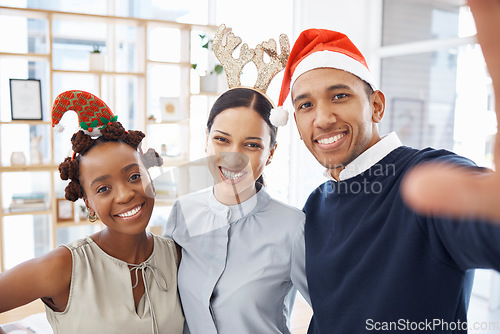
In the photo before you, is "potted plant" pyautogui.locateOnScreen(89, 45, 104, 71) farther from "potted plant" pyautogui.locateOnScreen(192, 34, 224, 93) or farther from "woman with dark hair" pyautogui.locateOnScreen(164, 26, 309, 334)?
"woman with dark hair" pyautogui.locateOnScreen(164, 26, 309, 334)

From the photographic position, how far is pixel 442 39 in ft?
11.2

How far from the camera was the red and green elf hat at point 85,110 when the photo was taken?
1259 millimetres

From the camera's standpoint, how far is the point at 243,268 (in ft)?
4.25

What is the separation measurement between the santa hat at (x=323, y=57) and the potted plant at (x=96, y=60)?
9.38ft

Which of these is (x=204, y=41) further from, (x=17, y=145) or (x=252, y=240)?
(x=252, y=240)

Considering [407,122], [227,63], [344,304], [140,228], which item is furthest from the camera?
[407,122]

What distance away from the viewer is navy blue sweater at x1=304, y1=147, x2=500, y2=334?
3.01ft

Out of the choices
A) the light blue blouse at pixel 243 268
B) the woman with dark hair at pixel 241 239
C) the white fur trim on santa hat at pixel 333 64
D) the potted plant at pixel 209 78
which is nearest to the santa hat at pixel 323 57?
the white fur trim on santa hat at pixel 333 64

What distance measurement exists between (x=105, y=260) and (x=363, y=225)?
0.74 metres

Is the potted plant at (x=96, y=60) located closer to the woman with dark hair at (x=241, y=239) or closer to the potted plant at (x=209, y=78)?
the potted plant at (x=209, y=78)

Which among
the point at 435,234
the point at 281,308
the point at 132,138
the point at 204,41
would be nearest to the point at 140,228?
the point at 132,138

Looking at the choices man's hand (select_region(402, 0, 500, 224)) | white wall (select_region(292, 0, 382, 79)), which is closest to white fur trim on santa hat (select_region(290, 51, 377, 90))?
man's hand (select_region(402, 0, 500, 224))

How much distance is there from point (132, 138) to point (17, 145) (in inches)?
122

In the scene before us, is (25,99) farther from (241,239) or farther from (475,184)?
(475,184)
